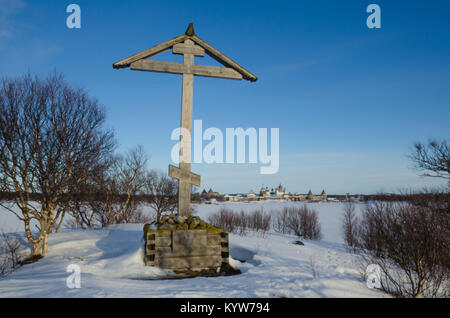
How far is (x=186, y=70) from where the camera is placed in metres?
6.98

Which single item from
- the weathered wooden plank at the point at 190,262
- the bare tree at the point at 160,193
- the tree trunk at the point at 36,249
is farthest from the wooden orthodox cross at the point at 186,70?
the bare tree at the point at 160,193

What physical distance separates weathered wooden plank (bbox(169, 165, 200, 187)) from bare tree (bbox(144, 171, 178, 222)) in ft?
61.0

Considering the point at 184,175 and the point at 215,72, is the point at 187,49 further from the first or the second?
the point at 184,175

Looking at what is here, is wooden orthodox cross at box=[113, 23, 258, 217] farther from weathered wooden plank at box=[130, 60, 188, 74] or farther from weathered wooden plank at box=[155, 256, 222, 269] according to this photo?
weathered wooden plank at box=[155, 256, 222, 269]

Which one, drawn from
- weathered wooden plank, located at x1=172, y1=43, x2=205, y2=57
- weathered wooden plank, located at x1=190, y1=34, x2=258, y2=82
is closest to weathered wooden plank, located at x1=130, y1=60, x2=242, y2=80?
weathered wooden plank, located at x1=190, y1=34, x2=258, y2=82

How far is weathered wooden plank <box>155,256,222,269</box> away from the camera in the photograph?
597cm

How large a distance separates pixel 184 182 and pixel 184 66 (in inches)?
121

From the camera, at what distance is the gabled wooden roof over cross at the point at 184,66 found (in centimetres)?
669

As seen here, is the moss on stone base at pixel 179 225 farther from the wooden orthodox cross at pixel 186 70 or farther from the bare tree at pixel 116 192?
the bare tree at pixel 116 192

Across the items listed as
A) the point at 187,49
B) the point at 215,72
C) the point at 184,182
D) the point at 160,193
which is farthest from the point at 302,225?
A: the point at 187,49

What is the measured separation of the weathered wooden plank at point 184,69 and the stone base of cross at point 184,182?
250cm
